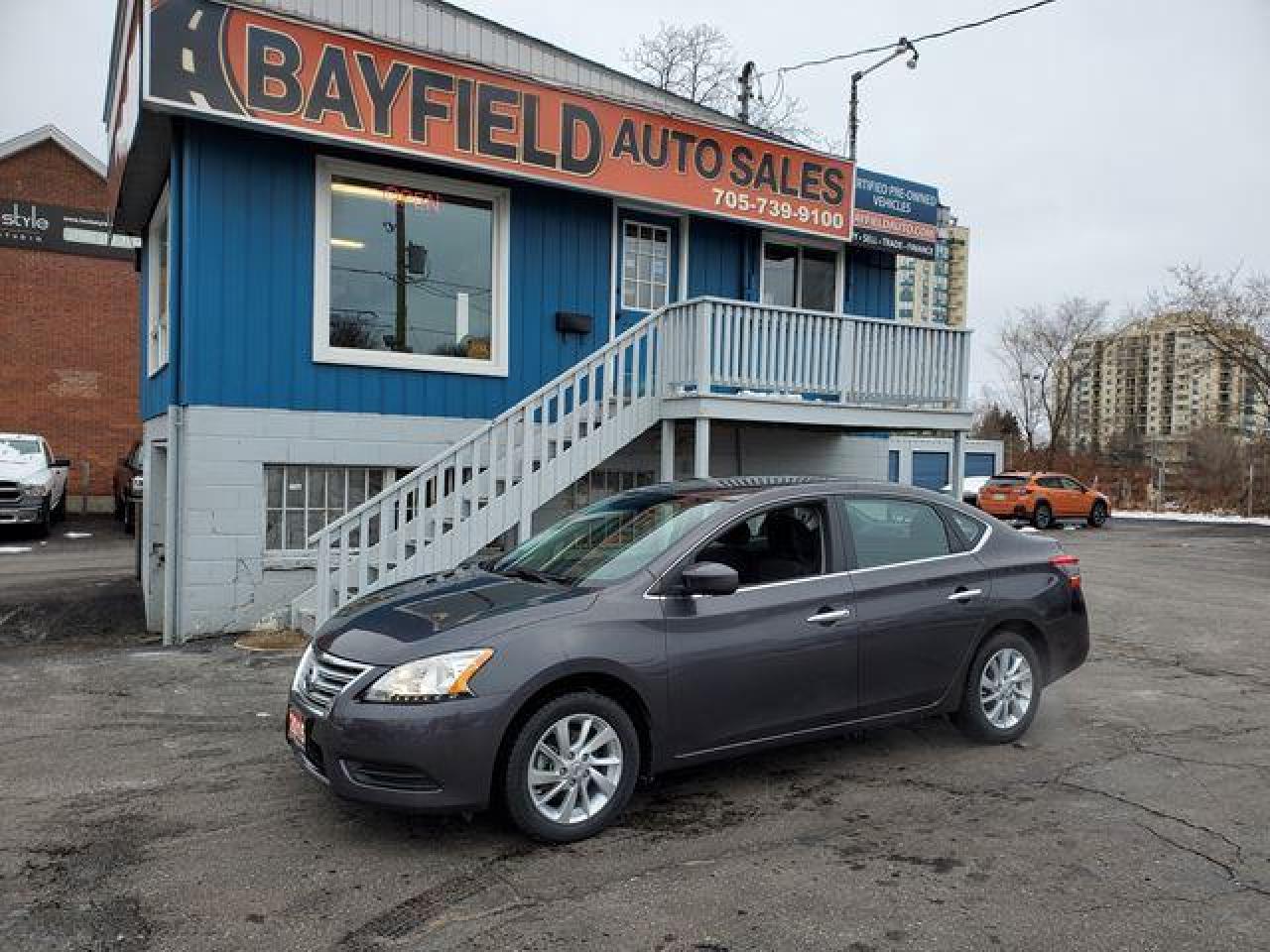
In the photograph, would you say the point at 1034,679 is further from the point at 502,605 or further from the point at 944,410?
the point at 944,410

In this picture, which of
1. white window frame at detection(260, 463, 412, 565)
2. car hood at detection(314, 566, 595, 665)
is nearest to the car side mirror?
car hood at detection(314, 566, 595, 665)

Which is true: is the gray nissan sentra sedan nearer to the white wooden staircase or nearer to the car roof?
the car roof

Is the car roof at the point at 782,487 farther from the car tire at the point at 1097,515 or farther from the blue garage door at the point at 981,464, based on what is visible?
the blue garage door at the point at 981,464

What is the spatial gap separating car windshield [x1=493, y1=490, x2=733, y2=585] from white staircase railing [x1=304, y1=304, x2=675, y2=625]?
9.87ft

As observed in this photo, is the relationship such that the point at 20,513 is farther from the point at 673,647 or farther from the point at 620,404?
the point at 673,647

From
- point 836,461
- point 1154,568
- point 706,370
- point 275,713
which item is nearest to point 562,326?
point 706,370

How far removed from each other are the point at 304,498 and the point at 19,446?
488 inches

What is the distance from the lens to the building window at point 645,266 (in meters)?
11.4

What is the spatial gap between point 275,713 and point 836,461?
8664 millimetres

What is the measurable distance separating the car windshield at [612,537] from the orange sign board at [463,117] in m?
5.17

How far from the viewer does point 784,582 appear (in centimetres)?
480

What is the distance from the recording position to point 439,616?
425cm

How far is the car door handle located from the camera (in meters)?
4.75

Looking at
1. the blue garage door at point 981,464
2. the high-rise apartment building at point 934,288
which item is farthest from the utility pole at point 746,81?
the high-rise apartment building at point 934,288
